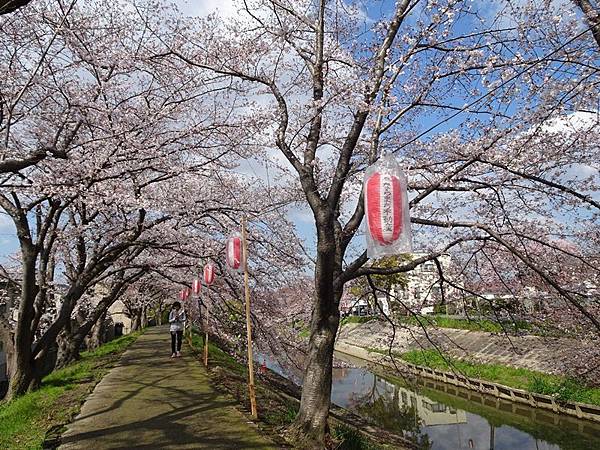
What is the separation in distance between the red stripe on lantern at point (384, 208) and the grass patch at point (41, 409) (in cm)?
469

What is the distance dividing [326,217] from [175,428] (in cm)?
354

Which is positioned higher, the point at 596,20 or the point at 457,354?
the point at 596,20

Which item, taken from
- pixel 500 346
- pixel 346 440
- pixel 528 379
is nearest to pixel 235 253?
pixel 346 440

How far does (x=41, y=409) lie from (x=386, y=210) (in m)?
6.74

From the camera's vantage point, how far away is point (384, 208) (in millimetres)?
4875

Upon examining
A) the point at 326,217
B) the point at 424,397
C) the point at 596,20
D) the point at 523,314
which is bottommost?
the point at 424,397

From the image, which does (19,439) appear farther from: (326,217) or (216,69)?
(216,69)

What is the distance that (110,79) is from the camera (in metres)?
8.23

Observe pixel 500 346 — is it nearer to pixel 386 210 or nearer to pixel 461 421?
pixel 461 421

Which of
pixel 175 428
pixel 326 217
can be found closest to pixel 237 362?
pixel 175 428

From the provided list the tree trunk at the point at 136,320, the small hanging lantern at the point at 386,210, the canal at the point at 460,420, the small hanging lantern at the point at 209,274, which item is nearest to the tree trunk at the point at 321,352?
the small hanging lantern at the point at 386,210

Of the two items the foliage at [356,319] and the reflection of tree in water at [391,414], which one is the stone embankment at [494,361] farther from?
the reflection of tree in water at [391,414]

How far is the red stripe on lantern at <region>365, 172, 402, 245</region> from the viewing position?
485 centimetres

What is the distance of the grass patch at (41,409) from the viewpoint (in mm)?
5973
